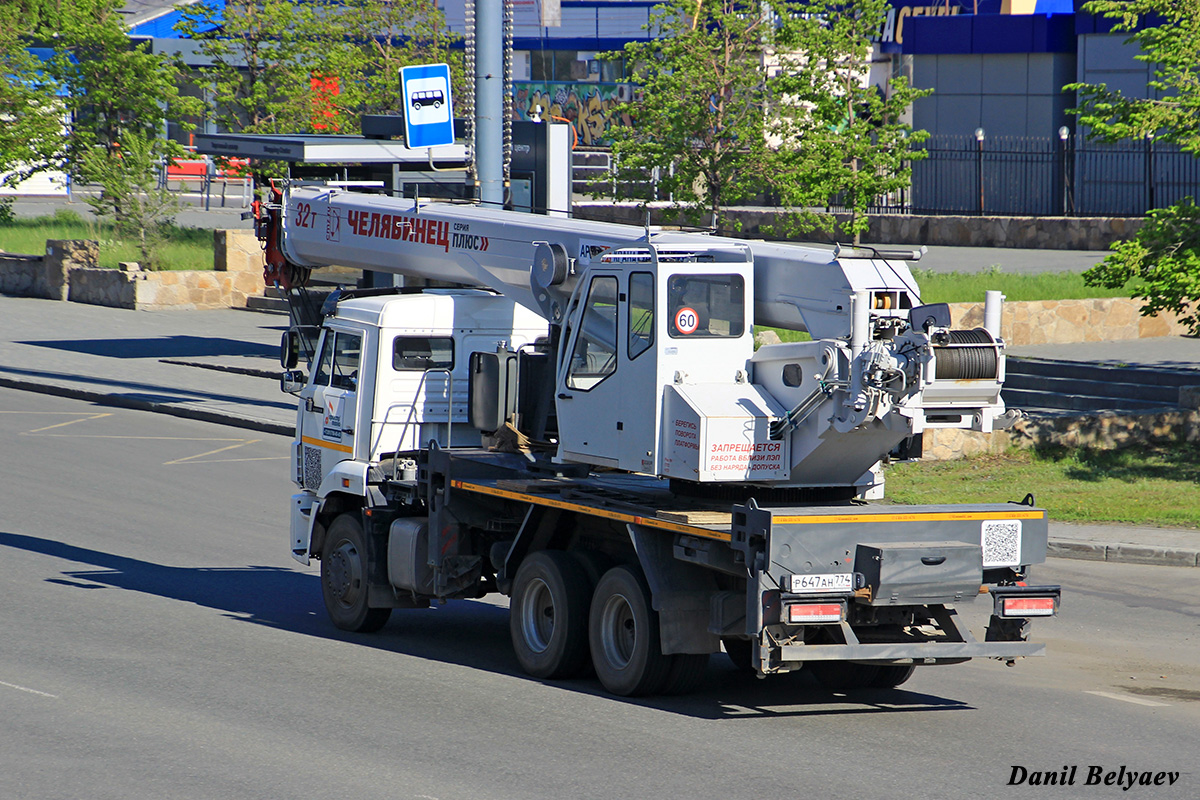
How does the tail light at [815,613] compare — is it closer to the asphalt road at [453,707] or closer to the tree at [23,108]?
the asphalt road at [453,707]

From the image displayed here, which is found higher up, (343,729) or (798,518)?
(798,518)

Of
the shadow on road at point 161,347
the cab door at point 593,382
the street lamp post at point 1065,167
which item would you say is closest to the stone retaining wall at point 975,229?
the street lamp post at point 1065,167

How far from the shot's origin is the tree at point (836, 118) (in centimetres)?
3111

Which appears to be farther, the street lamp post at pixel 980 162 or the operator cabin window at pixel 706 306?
the street lamp post at pixel 980 162

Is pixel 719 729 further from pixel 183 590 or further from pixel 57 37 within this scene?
pixel 57 37

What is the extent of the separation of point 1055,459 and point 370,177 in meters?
12.2

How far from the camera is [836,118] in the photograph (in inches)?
1256

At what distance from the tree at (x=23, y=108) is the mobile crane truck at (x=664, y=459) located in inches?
1219

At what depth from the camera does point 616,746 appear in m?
8.77

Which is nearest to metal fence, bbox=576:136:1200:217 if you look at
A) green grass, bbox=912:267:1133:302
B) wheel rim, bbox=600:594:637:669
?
green grass, bbox=912:267:1133:302

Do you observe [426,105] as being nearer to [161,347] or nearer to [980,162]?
[161,347]

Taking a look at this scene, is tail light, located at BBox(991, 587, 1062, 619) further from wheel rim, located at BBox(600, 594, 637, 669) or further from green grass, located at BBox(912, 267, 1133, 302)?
green grass, located at BBox(912, 267, 1133, 302)

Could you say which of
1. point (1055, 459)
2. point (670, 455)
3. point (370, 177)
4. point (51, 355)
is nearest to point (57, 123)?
point (51, 355)

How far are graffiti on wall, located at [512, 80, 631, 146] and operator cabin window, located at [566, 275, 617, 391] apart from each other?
58.4 meters
